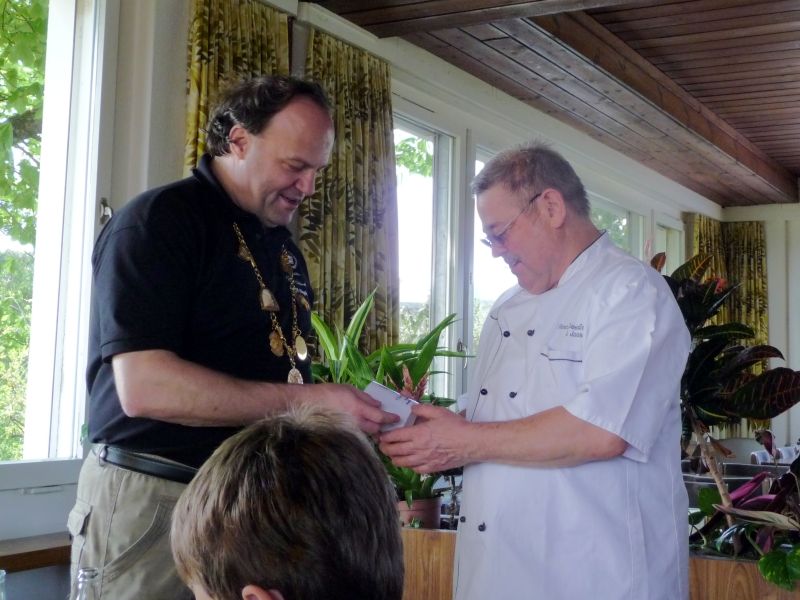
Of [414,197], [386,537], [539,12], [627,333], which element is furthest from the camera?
[414,197]

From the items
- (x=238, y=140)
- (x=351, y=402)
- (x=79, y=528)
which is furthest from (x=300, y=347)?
(x=79, y=528)

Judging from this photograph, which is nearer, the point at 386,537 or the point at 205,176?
the point at 386,537

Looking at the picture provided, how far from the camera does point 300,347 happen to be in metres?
1.99

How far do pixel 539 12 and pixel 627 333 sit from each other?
2.25 m

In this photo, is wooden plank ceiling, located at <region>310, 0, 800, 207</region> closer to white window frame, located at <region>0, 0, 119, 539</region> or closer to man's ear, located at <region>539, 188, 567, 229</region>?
white window frame, located at <region>0, 0, 119, 539</region>

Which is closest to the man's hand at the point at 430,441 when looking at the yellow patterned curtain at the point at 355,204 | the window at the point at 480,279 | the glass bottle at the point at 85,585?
the glass bottle at the point at 85,585

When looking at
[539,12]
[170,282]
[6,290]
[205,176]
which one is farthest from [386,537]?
[539,12]

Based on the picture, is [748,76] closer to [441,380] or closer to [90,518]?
[441,380]

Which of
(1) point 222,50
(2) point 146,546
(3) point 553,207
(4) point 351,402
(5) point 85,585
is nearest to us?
(5) point 85,585

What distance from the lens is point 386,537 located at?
0.98 metres

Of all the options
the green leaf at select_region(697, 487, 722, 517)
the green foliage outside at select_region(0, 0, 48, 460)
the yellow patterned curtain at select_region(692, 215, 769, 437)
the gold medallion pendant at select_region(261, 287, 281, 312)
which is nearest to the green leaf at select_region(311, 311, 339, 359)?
the green foliage outside at select_region(0, 0, 48, 460)

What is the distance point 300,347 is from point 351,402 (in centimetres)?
20

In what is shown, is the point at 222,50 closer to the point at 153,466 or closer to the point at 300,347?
the point at 300,347

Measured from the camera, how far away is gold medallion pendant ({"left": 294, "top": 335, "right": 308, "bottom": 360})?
198cm
